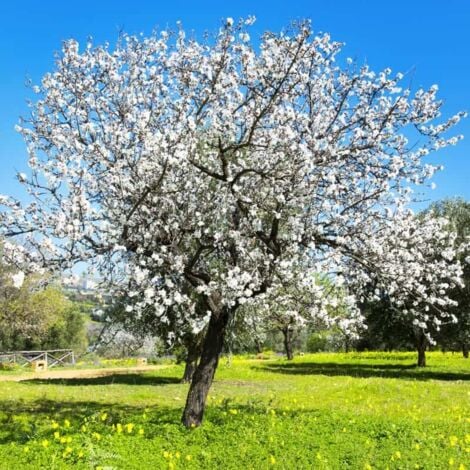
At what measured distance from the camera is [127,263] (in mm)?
11906

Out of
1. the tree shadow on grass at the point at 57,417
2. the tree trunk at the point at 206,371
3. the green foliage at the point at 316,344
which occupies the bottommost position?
the tree shadow on grass at the point at 57,417

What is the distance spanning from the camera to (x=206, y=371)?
12539mm

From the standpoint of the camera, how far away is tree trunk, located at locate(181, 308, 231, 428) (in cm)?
1210

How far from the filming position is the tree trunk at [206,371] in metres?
12.1

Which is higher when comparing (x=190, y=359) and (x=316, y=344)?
(x=316, y=344)

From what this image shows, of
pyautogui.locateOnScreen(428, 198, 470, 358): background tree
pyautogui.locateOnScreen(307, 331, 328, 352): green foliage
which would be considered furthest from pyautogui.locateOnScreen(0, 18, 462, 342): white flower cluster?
pyautogui.locateOnScreen(307, 331, 328, 352): green foliage

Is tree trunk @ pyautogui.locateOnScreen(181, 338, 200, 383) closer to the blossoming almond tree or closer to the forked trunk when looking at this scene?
the forked trunk

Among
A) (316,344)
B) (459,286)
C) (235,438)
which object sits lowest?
(235,438)

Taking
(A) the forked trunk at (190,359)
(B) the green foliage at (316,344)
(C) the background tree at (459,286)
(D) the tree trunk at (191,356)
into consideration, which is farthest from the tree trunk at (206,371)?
(B) the green foliage at (316,344)

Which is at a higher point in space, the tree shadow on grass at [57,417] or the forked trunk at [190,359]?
the forked trunk at [190,359]

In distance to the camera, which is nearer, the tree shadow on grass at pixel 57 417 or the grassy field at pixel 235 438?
the grassy field at pixel 235 438

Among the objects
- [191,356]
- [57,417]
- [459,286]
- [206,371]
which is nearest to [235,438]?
[206,371]

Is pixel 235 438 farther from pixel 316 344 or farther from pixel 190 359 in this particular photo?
pixel 316 344

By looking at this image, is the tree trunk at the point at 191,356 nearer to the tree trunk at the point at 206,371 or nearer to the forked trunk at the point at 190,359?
the forked trunk at the point at 190,359
